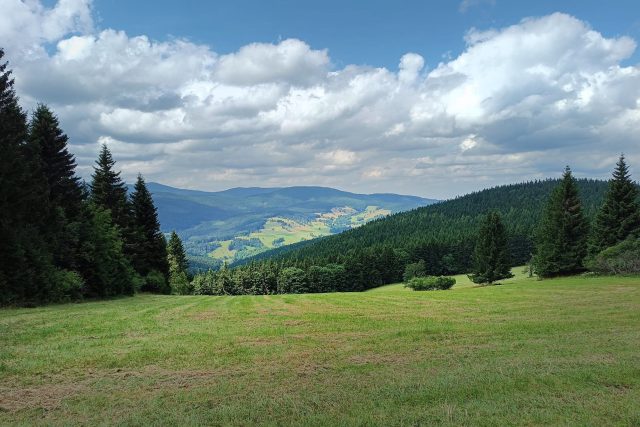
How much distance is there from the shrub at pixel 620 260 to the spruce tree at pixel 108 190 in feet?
195

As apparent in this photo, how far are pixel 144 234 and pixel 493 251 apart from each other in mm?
52276

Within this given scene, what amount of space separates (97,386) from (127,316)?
14930 millimetres

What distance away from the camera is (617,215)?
6172 cm

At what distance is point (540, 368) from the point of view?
37.3 feet

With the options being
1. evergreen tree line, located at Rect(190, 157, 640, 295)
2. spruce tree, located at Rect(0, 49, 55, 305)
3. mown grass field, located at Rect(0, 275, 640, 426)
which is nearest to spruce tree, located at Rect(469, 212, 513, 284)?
evergreen tree line, located at Rect(190, 157, 640, 295)

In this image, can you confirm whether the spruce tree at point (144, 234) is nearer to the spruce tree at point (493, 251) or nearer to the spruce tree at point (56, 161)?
the spruce tree at point (56, 161)

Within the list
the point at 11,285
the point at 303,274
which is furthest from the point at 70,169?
the point at 303,274

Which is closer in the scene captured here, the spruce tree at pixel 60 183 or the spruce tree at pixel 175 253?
the spruce tree at pixel 60 183

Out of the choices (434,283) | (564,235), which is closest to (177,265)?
(434,283)

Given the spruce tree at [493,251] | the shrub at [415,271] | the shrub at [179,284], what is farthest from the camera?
the shrub at [415,271]

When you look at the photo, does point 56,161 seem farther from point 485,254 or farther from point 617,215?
→ point 617,215

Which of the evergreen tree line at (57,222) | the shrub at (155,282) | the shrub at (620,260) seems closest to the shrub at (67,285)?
the evergreen tree line at (57,222)

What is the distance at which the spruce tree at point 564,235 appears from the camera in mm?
63031

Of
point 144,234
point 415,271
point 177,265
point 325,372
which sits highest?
point 144,234
